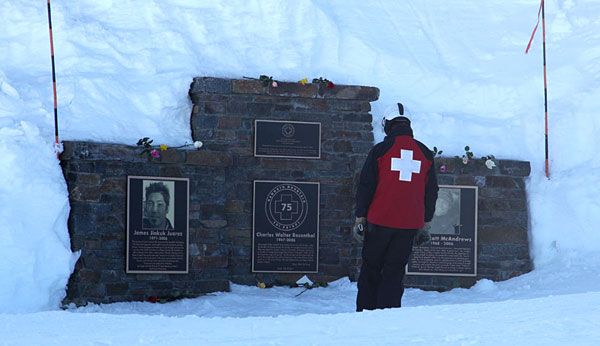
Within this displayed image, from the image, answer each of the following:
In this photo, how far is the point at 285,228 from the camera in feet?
37.1

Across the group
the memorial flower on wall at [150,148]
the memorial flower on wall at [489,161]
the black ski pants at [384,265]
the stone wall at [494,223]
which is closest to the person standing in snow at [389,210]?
the black ski pants at [384,265]

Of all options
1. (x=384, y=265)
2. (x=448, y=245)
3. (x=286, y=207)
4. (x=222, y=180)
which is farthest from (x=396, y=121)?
(x=448, y=245)

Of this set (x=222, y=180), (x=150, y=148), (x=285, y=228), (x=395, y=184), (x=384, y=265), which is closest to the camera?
(x=395, y=184)

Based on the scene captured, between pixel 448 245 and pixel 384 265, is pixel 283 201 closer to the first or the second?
pixel 448 245

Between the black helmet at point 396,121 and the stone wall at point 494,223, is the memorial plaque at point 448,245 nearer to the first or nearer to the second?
the stone wall at point 494,223

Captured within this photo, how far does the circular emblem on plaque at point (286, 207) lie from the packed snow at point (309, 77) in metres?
0.74

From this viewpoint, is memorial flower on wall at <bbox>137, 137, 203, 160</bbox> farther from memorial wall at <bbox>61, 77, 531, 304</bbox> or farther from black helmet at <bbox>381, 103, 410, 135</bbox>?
black helmet at <bbox>381, 103, 410, 135</bbox>

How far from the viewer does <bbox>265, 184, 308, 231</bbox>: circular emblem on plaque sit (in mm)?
11281

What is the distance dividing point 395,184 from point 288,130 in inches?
138

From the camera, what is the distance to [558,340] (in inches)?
228

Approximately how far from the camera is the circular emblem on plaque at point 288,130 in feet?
37.5

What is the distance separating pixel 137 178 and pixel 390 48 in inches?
162

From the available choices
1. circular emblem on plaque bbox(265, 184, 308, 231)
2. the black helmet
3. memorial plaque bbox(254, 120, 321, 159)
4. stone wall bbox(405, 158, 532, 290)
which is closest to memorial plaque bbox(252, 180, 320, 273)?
circular emblem on plaque bbox(265, 184, 308, 231)

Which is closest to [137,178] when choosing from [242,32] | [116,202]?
[116,202]
